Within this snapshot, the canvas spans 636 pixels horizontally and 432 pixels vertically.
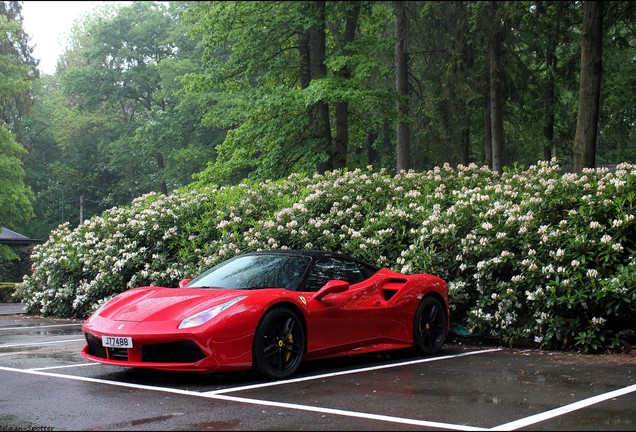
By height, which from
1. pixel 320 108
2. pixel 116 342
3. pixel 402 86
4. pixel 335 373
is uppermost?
pixel 402 86

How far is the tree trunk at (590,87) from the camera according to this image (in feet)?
56.7

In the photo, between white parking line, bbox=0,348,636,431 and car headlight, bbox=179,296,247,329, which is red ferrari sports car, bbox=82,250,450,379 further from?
white parking line, bbox=0,348,636,431

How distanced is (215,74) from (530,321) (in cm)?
1733

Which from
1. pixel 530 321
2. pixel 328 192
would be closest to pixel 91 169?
pixel 328 192

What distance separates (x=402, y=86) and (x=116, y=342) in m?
21.4

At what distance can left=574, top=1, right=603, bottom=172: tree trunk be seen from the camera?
17.3 meters

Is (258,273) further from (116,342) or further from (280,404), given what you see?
(280,404)

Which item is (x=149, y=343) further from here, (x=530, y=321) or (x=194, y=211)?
(x=194, y=211)

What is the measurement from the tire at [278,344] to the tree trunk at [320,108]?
1734 cm

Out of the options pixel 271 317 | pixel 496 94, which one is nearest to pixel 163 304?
pixel 271 317

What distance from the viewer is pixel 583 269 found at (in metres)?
9.94

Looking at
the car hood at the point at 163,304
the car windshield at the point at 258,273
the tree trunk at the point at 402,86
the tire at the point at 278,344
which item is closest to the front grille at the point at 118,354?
the car hood at the point at 163,304

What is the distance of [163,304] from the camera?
7.59 m

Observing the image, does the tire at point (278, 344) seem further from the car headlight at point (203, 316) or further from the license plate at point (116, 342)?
the license plate at point (116, 342)
